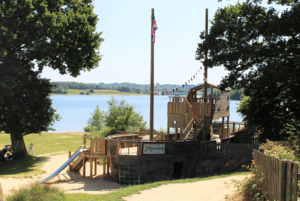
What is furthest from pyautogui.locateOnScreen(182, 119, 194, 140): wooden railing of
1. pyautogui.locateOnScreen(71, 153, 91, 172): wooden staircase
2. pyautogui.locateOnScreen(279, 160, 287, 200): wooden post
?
pyautogui.locateOnScreen(279, 160, 287, 200): wooden post

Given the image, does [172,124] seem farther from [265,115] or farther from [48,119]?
[48,119]

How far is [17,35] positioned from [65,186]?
1370cm

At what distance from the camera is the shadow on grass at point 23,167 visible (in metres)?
21.6

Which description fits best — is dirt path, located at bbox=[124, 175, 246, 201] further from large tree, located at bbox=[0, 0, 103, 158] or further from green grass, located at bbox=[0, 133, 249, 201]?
large tree, located at bbox=[0, 0, 103, 158]

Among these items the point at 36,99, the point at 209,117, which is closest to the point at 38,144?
the point at 36,99

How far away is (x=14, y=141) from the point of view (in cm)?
2738

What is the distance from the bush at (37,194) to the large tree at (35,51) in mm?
11180

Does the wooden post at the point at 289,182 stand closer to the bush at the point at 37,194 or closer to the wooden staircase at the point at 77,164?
the bush at the point at 37,194

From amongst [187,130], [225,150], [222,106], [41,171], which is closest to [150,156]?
[187,130]

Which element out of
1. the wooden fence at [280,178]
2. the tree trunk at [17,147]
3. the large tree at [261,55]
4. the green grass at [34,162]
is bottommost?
the green grass at [34,162]

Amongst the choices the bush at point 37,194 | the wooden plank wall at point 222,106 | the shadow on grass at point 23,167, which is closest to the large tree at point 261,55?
the wooden plank wall at point 222,106

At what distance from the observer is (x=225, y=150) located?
66.9 feet

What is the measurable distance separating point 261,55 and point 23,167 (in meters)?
20.8

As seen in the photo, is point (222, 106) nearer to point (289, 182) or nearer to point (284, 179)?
point (284, 179)
